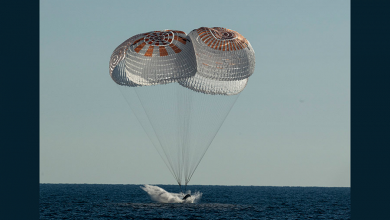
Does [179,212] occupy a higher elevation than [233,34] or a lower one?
lower

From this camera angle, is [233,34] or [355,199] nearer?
[355,199]

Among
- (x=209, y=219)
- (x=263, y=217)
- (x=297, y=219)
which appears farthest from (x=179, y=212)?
(x=297, y=219)

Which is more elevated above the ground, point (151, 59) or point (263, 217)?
point (151, 59)

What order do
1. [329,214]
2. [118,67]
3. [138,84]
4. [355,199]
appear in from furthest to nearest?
1. [329,214]
2. [118,67]
3. [138,84]
4. [355,199]

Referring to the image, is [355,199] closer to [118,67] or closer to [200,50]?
[200,50]

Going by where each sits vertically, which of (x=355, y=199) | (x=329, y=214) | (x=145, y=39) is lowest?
(x=329, y=214)

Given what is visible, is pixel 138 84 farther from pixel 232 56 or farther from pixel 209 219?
pixel 209 219

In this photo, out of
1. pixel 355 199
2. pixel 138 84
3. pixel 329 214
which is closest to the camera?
pixel 355 199

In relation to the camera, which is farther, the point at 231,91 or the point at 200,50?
the point at 231,91

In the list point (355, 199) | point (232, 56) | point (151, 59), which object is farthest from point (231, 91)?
point (355, 199)
